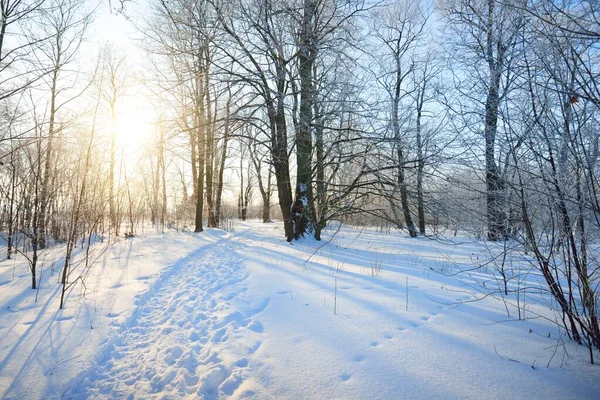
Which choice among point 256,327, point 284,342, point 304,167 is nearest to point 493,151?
point 284,342

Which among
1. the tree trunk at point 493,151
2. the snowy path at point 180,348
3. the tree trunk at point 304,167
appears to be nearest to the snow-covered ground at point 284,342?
the snowy path at point 180,348

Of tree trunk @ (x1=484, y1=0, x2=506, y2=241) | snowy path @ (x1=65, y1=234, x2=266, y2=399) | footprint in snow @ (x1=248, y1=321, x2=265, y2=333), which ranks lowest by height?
snowy path @ (x1=65, y1=234, x2=266, y2=399)

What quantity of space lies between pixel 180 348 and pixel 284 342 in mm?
984

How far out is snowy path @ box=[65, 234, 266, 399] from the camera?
185 centimetres

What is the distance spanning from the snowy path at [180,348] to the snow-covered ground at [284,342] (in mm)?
12

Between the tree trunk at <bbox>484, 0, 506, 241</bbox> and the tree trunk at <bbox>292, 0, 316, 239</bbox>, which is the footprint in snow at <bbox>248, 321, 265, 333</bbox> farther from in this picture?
the tree trunk at <bbox>292, 0, 316, 239</bbox>

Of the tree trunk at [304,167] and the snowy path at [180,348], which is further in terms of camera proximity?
the tree trunk at [304,167]

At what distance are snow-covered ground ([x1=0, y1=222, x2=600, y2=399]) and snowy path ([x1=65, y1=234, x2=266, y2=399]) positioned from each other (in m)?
0.01

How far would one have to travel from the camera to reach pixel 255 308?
3055 mm

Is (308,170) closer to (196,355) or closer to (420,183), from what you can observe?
(420,183)

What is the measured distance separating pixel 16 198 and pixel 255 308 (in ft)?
16.9

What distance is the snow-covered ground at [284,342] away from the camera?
1.70 m

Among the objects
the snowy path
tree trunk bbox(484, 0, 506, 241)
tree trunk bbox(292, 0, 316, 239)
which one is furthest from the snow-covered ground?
tree trunk bbox(292, 0, 316, 239)

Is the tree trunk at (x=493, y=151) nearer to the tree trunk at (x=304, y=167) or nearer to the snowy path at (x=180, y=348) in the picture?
the snowy path at (x=180, y=348)
